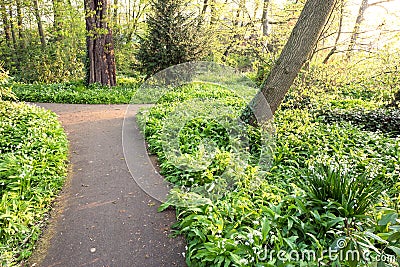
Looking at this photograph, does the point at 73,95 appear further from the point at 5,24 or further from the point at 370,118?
the point at 5,24

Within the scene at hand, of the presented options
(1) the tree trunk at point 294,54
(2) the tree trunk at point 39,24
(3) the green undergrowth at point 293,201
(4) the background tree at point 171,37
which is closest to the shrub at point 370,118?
(3) the green undergrowth at point 293,201

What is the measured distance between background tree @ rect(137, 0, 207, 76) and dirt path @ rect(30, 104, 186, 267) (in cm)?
686

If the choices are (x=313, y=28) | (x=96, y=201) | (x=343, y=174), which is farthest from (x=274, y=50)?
(x=96, y=201)

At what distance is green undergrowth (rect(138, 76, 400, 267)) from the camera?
2.06m

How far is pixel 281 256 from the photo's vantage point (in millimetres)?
2072

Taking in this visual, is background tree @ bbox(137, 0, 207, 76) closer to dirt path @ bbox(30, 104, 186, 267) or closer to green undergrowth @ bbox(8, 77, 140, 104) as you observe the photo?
green undergrowth @ bbox(8, 77, 140, 104)

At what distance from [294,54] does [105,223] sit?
3.69 m

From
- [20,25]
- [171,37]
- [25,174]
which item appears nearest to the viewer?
[25,174]

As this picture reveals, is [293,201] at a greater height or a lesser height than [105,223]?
greater

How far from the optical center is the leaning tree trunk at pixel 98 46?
9.73m

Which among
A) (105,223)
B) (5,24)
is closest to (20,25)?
(5,24)

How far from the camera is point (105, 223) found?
9.79 feet

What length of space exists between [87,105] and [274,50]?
5643 millimetres

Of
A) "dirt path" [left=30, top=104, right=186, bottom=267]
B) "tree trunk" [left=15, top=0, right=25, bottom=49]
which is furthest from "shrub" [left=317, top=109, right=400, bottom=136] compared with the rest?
"tree trunk" [left=15, top=0, right=25, bottom=49]
